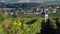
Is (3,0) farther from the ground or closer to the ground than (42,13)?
farther from the ground

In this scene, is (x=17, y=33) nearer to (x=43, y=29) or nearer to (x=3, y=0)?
(x=43, y=29)

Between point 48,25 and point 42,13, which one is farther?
point 42,13

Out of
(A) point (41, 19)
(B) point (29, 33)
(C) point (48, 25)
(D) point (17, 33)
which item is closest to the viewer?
(D) point (17, 33)

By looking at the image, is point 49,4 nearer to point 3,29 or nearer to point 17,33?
point 17,33

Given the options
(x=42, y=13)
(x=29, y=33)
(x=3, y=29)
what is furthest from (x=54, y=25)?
(x=3, y=29)

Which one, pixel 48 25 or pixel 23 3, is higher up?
pixel 23 3

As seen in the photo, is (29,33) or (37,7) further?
(37,7)

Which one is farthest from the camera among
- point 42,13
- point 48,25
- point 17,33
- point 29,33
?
point 42,13

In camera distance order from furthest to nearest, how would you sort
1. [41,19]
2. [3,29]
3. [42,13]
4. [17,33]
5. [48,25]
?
1. [42,13]
2. [41,19]
3. [48,25]
4. [17,33]
5. [3,29]

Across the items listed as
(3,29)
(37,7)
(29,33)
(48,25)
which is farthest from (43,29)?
(3,29)
